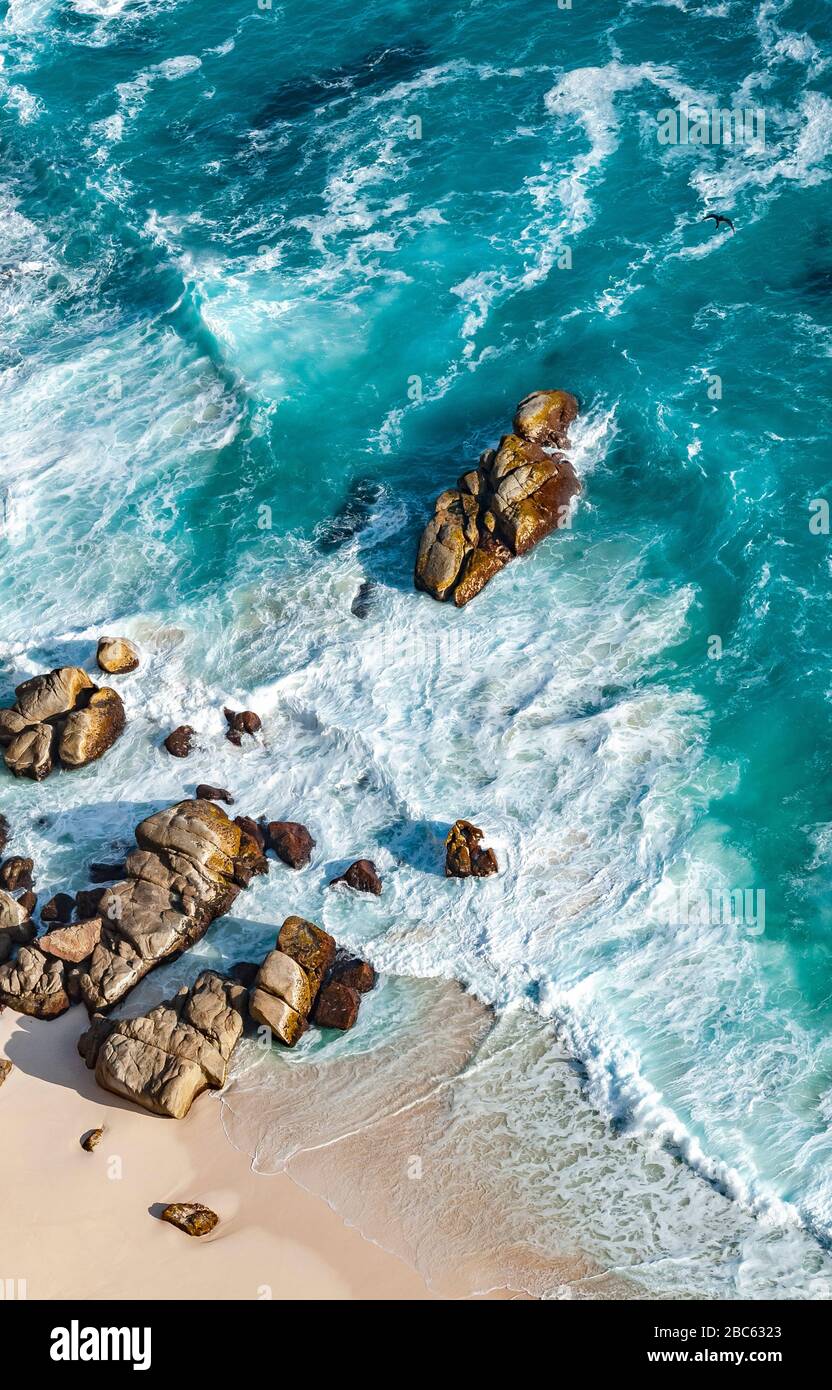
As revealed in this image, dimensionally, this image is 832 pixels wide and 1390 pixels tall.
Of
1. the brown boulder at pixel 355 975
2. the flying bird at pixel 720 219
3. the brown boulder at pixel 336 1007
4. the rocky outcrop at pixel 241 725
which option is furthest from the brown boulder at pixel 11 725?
the flying bird at pixel 720 219

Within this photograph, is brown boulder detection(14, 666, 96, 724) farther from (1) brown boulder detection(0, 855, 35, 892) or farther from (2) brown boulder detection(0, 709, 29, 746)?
(1) brown boulder detection(0, 855, 35, 892)

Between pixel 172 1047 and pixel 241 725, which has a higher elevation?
pixel 241 725

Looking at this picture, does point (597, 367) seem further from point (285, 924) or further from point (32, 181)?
point (32, 181)

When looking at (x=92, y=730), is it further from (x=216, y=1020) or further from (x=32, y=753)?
(x=216, y=1020)

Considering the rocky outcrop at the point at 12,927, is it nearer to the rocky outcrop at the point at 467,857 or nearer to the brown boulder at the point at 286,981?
the brown boulder at the point at 286,981

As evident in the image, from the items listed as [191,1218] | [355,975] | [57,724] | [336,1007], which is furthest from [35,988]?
[57,724]

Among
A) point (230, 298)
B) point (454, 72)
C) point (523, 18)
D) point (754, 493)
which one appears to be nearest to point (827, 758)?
point (754, 493)
